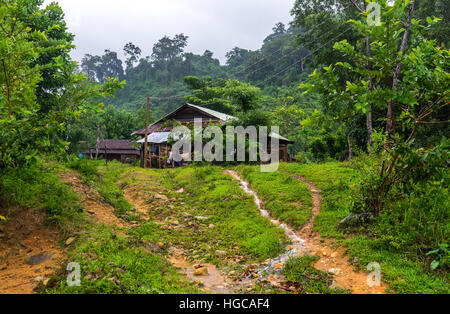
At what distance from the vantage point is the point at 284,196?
8617 millimetres

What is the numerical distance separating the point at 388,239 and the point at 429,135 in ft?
42.5

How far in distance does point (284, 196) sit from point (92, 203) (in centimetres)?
570

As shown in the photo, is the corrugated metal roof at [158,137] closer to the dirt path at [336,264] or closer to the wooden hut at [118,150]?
the wooden hut at [118,150]

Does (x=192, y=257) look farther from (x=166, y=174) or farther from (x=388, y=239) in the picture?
(x=166, y=174)

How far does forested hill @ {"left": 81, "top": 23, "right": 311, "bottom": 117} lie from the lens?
50.5m

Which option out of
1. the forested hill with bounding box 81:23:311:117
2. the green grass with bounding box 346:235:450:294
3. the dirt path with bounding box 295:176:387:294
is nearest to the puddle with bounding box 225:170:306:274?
the dirt path with bounding box 295:176:387:294

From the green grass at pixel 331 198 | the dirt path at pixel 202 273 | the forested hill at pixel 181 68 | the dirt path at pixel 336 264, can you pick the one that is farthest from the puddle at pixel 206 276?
the forested hill at pixel 181 68

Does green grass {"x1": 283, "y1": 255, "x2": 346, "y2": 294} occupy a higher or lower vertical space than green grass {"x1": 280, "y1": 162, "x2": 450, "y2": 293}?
lower

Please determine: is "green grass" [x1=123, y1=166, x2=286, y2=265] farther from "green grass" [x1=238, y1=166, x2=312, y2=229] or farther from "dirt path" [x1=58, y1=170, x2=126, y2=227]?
"dirt path" [x1=58, y1=170, x2=126, y2=227]

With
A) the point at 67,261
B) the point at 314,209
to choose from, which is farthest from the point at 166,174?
the point at 67,261

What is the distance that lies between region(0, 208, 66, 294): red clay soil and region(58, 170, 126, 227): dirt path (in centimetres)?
109

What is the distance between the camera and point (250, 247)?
6.00 metres

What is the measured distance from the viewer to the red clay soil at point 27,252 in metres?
3.69

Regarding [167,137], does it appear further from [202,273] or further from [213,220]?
[202,273]
